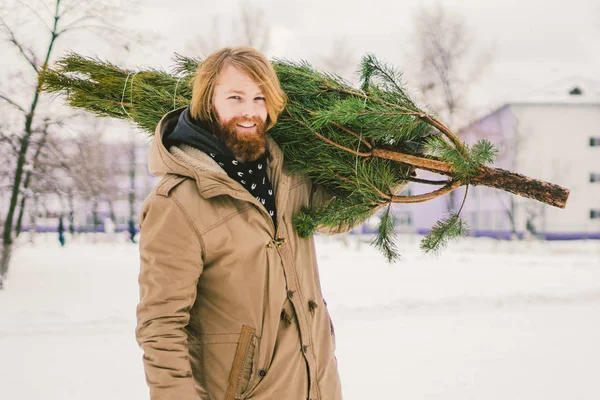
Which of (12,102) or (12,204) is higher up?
(12,102)

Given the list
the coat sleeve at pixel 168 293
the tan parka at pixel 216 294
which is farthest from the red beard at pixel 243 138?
the coat sleeve at pixel 168 293

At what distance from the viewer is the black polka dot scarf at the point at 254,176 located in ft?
5.70

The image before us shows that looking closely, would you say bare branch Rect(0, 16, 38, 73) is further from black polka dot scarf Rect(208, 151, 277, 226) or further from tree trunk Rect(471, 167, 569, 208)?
tree trunk Rect(471, 167, 569, 208)

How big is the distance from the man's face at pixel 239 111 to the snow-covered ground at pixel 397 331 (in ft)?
3.32

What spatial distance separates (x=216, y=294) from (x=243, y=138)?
19.9 inches

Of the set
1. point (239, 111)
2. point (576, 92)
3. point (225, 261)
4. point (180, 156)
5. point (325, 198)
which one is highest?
point (576, 92)

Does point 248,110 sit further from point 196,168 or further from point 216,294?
point 216,294

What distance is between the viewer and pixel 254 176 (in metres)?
1.80

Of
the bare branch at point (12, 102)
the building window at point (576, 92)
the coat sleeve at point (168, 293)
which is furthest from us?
the building window at point (576, 92)

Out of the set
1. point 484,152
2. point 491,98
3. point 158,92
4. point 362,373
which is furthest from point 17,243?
point 491,98

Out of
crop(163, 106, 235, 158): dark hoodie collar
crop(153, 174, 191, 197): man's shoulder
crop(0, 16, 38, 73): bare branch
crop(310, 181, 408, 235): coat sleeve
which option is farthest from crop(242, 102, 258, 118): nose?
crop(0, 16, 38, 73): bare branch

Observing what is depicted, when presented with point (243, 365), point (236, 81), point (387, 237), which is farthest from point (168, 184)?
point (387, 237)

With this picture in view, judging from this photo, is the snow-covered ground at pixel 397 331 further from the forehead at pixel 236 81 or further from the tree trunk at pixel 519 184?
the forehead at pixel 236 81

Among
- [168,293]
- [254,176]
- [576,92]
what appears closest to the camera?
[168,293]
